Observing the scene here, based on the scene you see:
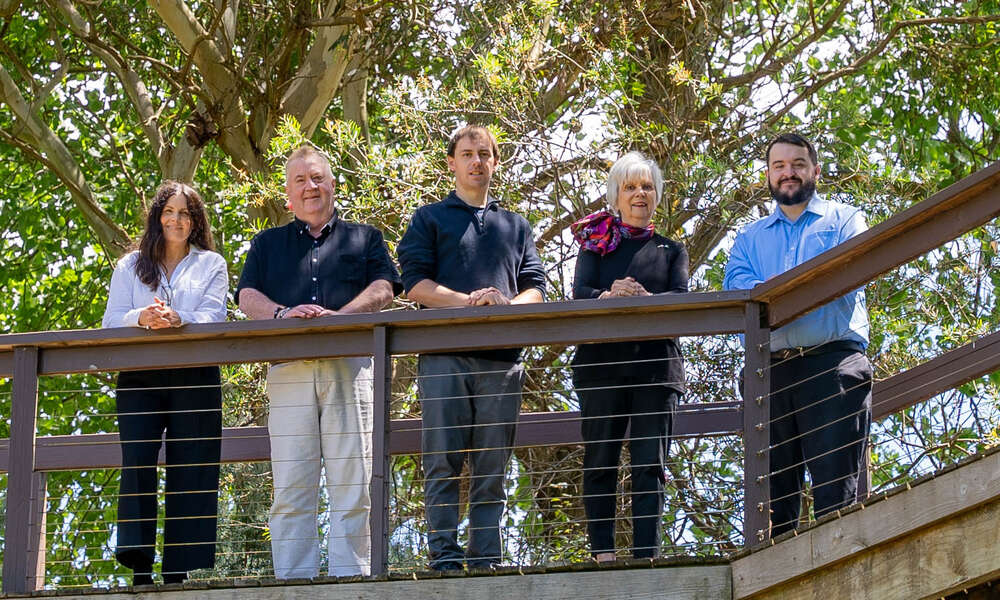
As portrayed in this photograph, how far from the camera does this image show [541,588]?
17.4 feet

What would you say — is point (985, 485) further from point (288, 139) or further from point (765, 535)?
point (288, 139)

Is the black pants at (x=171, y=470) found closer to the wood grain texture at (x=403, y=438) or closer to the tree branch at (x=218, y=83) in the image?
the wood grain texture at (x=403, y=438)

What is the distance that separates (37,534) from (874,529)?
3484 millimetres

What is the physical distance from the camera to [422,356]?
5949mm

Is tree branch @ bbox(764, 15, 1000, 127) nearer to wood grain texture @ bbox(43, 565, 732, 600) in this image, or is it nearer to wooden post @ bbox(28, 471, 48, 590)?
wooden post @ bbox(28, 471, 48, 590)

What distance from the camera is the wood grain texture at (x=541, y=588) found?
521cm

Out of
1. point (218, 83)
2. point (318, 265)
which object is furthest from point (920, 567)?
point (218, 83)

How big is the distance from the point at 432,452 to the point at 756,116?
5447 mm

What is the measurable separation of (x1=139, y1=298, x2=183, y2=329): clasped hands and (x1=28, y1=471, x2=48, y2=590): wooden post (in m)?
0.75

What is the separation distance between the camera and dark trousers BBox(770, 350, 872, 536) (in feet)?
17.7

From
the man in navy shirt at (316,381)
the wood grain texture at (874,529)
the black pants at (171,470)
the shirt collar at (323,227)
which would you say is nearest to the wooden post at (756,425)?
Answer: the wood grain texture at (874,529)

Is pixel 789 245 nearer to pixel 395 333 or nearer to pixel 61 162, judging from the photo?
pixel 395 333

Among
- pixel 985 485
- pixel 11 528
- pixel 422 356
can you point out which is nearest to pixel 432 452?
pixel 422 356

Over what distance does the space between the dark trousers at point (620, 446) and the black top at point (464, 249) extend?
2.03 feet
